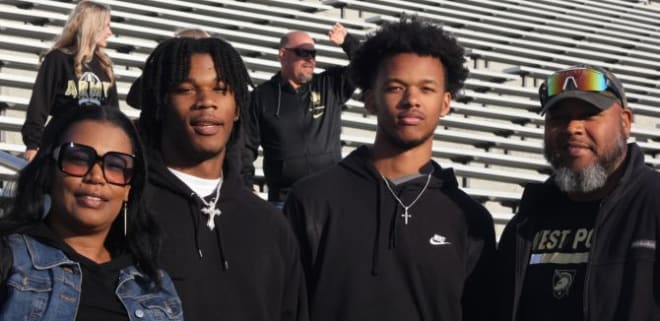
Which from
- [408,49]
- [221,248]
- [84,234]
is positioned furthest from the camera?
[408,49]

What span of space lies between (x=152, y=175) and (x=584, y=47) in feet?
39.6

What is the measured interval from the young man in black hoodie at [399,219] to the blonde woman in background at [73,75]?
9.58ft

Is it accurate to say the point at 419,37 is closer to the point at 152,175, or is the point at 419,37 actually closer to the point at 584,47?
the point at 152,175

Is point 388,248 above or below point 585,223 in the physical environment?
below

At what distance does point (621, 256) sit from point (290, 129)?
12.1ft

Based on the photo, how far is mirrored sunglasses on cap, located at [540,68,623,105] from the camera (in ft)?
11.4

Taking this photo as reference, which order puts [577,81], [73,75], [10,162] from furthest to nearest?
[73,75], [10,162], [577,81]

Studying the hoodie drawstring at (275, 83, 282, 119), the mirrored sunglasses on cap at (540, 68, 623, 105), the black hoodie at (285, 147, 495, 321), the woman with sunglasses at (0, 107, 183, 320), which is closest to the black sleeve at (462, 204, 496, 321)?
the black hoodie at (285, 147, 495, 321)

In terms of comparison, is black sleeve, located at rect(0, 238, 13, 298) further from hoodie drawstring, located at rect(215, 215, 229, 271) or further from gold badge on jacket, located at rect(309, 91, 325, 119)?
gold badge on jacket, located at rect(309, 91, 325, 119)

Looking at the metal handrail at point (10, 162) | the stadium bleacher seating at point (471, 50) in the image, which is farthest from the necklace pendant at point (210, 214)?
the stadium bleacher seating at point (471, 50)

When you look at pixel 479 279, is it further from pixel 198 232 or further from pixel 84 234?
pixel 84 234

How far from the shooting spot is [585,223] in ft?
11.2

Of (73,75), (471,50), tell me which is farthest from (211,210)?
(471,50)

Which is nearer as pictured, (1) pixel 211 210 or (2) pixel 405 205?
(1) pixel 211 210
